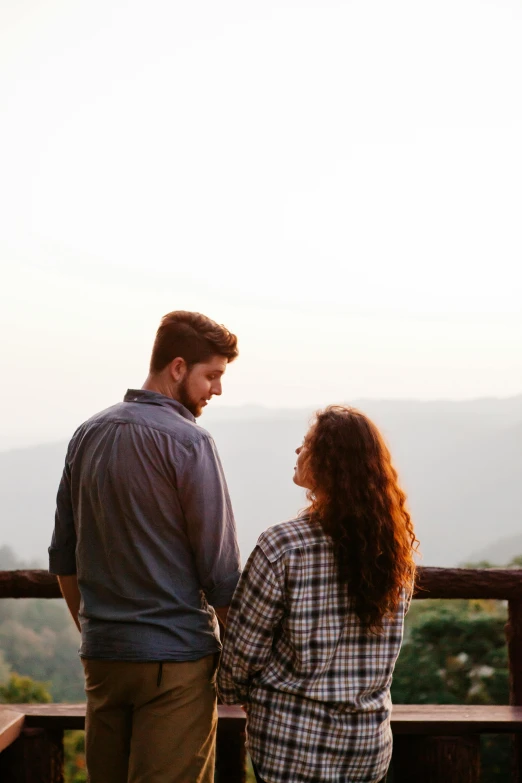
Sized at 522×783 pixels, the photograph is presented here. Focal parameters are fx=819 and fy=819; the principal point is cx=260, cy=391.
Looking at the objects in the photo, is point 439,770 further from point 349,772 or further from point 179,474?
point 179,474

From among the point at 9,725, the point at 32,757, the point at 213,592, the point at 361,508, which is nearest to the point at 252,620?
the point at 213,592

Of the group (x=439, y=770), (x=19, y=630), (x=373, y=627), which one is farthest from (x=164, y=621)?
(x=19, y=630)

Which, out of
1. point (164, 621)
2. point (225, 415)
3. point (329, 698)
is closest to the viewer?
point (329, 698)

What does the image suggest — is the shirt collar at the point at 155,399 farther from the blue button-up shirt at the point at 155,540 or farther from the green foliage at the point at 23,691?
the green foliage at the point at 23,691

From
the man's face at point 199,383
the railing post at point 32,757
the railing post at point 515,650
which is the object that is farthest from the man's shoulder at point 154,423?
the railing post at point 515,650

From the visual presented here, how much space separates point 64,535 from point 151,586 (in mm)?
405

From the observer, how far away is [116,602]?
214 centimetres

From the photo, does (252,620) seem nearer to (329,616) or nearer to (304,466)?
(329,616)

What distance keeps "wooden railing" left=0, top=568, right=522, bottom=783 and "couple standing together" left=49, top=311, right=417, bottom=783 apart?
0.90 metres

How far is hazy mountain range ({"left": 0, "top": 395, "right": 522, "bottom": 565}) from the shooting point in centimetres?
785

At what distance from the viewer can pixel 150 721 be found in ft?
6.93

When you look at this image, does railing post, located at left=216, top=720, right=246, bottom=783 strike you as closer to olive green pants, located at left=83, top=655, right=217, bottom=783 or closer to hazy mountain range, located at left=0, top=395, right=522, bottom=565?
olive green pants, located at left=83, top=655, right=217, bottom=783

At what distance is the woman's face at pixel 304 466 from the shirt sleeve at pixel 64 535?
70 cm

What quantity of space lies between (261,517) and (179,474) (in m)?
5.39
